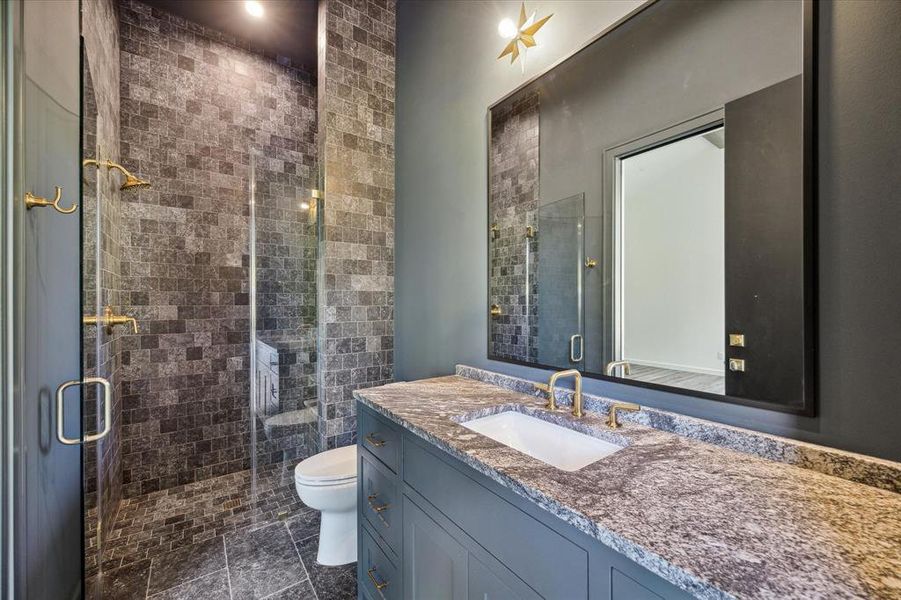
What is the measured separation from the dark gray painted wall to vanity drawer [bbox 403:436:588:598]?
63 cm

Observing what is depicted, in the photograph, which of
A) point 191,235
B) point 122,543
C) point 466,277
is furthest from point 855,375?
point 191,235

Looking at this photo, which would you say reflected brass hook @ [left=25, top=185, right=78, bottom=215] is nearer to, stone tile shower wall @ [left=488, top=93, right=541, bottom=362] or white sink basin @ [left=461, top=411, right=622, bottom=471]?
white sink basin @ [left=461, top=411, right=622, bottom=471]

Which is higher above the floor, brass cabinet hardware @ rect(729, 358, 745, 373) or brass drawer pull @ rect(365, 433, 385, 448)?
brass cabinet hardware @ rect(729, 358, 745, 373)

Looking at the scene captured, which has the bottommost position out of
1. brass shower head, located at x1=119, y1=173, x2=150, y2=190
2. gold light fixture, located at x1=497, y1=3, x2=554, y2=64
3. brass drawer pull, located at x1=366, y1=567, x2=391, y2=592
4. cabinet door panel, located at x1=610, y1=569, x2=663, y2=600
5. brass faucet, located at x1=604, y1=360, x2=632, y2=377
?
brass drawer pull, located at x1=366, y1=567, x2=391, y2=592

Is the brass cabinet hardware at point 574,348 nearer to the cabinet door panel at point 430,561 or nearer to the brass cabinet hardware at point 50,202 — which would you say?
the cabinet door panel at point 430,561

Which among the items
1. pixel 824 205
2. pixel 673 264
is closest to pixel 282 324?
pixel 673 264

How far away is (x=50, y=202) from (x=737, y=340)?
6.21 feet

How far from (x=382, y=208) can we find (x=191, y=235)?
1.45 m

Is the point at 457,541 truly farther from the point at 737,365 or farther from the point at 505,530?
the point at 737,365

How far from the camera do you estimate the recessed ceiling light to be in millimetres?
2570

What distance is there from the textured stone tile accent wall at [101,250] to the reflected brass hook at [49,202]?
0.72 feet

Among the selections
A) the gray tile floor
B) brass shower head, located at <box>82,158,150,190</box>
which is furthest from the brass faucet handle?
brass shower head, located at <box>82,158,150,190</box>

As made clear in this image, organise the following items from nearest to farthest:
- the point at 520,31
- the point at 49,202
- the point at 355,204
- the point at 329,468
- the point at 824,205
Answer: the point at 824,205 < the point at 49,202 < the point at 520,31 < the point at 329,468 < the point at 355,204

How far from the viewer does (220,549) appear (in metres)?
2.03
